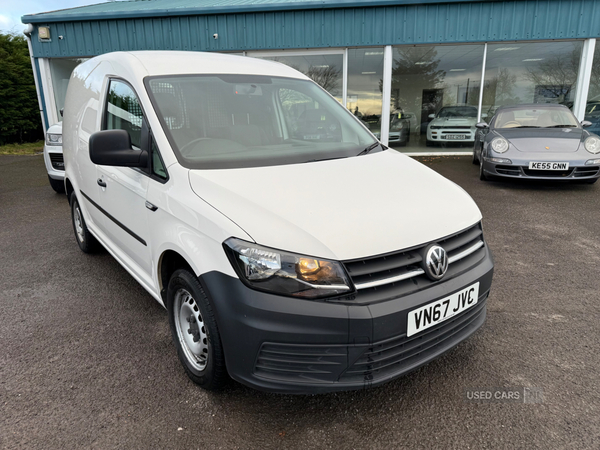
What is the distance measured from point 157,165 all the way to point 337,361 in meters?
1.40

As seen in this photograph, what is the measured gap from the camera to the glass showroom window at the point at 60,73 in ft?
39.9

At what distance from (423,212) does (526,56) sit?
37.6ft

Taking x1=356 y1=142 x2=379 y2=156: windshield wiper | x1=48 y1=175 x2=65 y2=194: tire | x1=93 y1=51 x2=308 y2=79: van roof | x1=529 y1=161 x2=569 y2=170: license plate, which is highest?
x1=93 y1=51 x2=308 y2=79: van roof

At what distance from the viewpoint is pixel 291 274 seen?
70.5 inches

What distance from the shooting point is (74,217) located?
4449 mm

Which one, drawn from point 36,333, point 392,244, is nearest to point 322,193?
point 392,244

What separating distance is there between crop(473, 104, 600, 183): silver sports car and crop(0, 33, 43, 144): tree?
15.0 meters

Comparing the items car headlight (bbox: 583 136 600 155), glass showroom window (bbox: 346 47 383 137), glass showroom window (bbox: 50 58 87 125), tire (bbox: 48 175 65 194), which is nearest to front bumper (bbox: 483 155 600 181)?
car headlight (bbox: 583 136 600 155)

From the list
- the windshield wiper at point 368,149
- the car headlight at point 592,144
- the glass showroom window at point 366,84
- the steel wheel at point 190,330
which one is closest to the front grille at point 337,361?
the steel wheel at point 190,330

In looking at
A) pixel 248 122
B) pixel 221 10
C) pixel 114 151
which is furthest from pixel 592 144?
pixel 221 10

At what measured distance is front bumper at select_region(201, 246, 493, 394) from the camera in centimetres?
176

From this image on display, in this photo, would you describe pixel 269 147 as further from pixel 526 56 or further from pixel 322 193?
pixel 526 56

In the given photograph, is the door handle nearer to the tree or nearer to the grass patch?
the grass patch

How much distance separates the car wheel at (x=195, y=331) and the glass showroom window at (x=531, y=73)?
11338 millimetres
